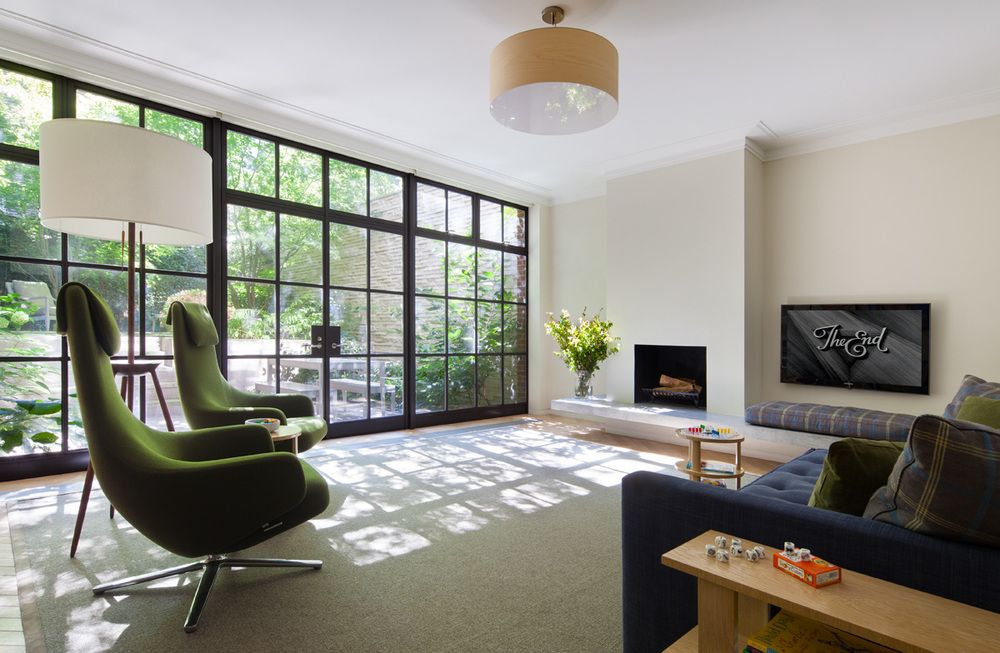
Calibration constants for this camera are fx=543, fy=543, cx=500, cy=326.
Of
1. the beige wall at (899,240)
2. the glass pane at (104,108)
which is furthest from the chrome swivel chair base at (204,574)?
the beige wall at (899,240)

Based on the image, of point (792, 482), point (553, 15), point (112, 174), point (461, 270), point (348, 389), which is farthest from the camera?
point (461, 270)

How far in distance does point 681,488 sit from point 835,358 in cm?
392

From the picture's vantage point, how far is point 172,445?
2166 millimetres

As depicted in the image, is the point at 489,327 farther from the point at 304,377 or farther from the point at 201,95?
the point at 201,95

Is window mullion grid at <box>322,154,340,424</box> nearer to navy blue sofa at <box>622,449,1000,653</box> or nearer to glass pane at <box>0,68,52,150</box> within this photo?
glass pane at <box>0,68,52,150</box>

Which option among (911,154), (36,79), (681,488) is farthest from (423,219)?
(681,488)

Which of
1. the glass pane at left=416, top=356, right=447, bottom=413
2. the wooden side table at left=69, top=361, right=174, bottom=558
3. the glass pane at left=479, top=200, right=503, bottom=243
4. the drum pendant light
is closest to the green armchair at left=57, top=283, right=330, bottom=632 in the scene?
the wooden side table at left=69, top=361, right=174, bottom=558

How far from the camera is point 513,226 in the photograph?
6.73 m

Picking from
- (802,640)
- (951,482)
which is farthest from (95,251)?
(951,482)

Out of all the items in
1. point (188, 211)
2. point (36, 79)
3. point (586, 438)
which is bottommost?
point (586, 438)

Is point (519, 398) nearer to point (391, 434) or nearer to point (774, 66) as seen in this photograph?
point (391, 434)

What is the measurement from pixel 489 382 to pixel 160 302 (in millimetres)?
3494

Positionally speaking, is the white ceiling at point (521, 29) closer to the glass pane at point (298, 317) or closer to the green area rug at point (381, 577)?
the glass pane at point (298, 317)

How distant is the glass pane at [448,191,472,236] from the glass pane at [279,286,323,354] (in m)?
1.77
